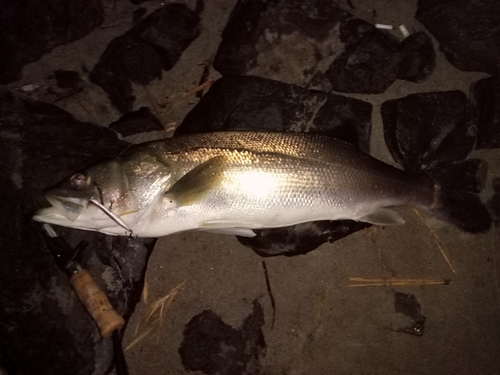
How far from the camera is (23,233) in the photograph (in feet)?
10.6

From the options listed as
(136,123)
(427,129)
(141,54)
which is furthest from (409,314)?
(141,54)

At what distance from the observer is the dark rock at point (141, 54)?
12.0ft

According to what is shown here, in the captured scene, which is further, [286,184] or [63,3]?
[63,3]

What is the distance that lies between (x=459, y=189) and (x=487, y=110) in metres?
0.80

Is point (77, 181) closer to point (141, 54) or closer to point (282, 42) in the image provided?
point (141, 54)

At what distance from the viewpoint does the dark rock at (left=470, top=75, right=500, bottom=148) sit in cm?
359

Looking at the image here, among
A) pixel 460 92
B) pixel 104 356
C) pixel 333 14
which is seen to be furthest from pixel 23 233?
pixel 460 92

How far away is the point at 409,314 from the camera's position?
3547 millimetres

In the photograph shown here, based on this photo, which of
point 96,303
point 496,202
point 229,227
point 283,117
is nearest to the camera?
point 96,303

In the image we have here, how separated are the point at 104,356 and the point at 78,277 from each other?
29.7 inches

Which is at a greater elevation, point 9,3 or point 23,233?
point 9,3

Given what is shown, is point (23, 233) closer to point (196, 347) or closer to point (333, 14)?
point (196, 347)

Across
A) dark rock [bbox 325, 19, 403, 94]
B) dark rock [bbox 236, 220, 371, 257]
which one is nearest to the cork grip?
dark rock [bbox 236, 220, 371, 257]

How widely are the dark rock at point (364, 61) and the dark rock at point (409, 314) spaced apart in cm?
190
